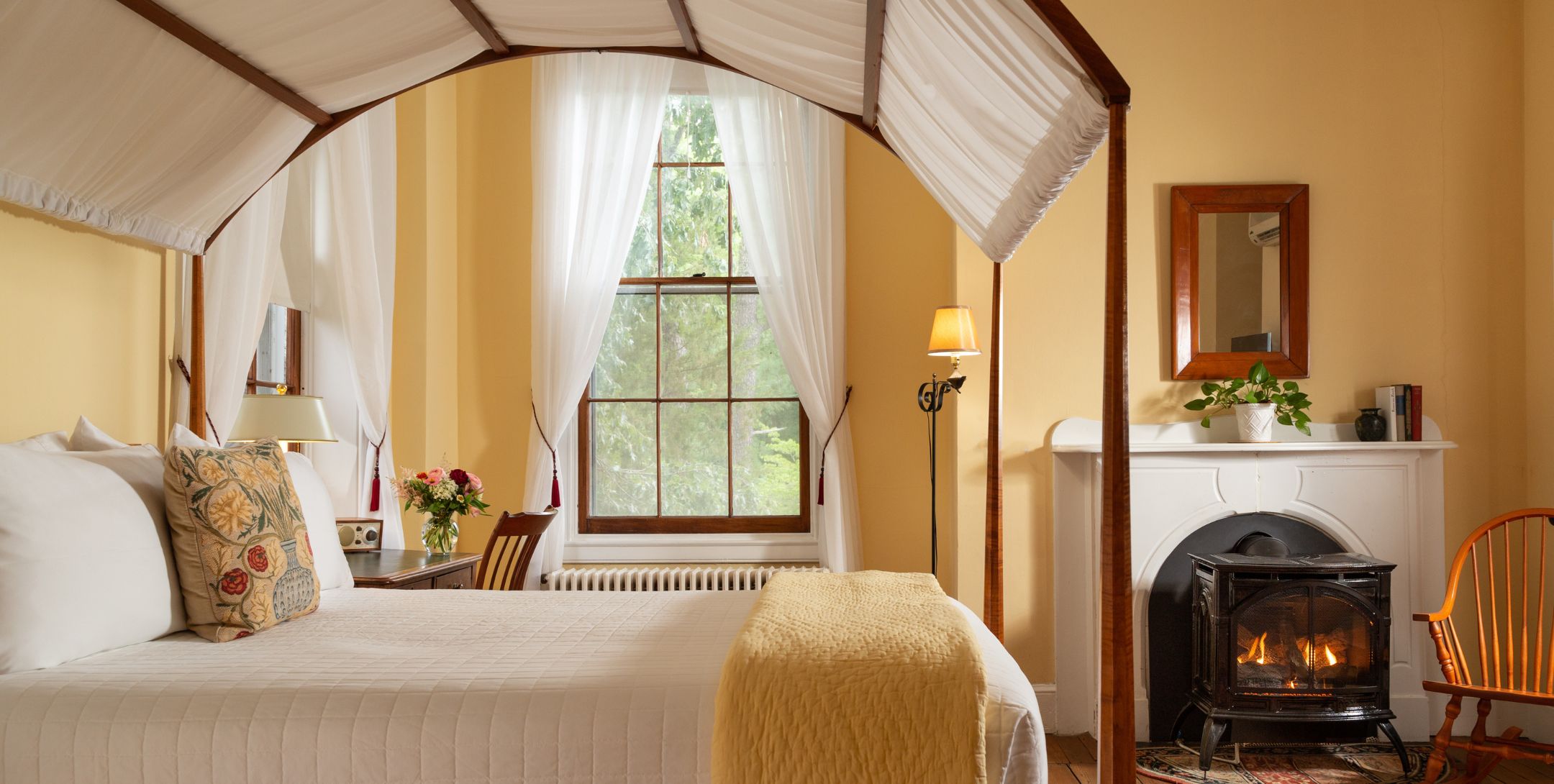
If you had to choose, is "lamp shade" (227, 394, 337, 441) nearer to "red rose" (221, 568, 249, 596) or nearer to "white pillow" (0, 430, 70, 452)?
"white pillow" (0, 430, 70, 452)

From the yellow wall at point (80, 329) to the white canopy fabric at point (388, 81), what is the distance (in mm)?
120

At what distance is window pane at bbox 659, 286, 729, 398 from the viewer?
15.2 ft

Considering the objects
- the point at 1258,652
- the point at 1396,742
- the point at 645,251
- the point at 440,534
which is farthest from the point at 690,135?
the point at 1396,742

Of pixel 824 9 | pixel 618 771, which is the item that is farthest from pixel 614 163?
pixel 618 771

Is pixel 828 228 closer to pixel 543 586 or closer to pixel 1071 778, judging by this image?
pixel 543 586

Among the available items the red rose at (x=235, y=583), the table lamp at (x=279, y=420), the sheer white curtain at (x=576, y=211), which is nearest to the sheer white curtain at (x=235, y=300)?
the table lamp at (x=279, y=420)

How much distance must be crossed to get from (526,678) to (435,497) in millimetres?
2023

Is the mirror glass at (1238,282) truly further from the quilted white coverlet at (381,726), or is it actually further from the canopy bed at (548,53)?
the quilted white coverlet at (381,726)

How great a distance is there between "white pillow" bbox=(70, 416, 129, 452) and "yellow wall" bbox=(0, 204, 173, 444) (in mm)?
163

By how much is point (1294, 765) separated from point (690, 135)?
364cm

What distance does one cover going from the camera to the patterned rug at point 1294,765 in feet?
10.8

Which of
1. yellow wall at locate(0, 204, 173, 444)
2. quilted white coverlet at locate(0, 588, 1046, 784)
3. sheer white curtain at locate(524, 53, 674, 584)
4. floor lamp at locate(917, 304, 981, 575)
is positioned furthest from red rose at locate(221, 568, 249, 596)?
floor lamp at locate(917, 304, 981, 575)

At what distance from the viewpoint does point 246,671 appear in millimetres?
1738

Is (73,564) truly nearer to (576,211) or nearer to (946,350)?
(946,350)
